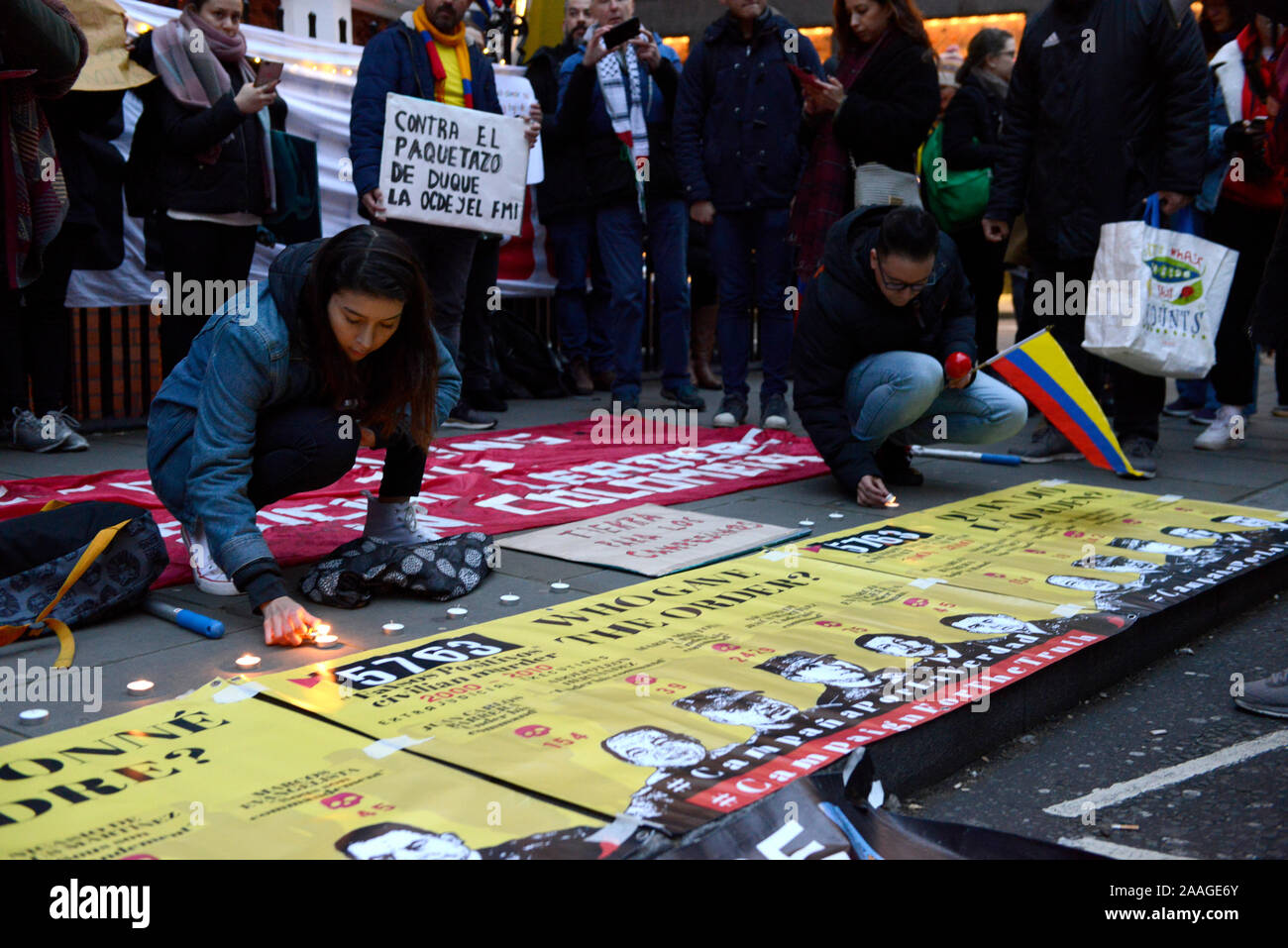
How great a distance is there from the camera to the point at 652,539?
388 centimetres

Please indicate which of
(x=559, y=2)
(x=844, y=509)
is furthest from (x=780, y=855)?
(x=559, y=2)

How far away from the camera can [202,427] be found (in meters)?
2.97

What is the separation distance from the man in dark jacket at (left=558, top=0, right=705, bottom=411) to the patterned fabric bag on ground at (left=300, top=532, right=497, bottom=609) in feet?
10.9

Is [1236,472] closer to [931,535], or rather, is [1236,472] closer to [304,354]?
[931,535]

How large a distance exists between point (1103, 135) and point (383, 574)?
11.5ft

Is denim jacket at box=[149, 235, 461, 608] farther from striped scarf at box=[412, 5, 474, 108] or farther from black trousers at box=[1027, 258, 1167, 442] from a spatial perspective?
black trousers at box=[1027, 258, 1167, 442]

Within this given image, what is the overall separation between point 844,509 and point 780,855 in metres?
2.59

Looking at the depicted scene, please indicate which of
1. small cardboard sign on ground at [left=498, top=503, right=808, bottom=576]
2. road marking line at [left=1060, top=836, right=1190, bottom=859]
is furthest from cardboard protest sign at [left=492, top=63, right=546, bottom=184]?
road marking line at [left=1060, top=836, right=1190, bottom=859]

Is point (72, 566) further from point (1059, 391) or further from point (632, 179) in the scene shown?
point (632, 179)

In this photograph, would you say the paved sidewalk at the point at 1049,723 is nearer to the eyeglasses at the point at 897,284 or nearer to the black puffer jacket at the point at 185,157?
the eyeglasses at the point at 897,284

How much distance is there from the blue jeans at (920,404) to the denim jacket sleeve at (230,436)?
2.18 m

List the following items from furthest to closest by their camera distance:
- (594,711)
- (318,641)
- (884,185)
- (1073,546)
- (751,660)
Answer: (884,185), (1073,546), (318,641), (751,660), (594,711)

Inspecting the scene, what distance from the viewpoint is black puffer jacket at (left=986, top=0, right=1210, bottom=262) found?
5.06m

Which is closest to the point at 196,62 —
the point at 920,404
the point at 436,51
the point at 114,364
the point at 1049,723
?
the point at 436,51
